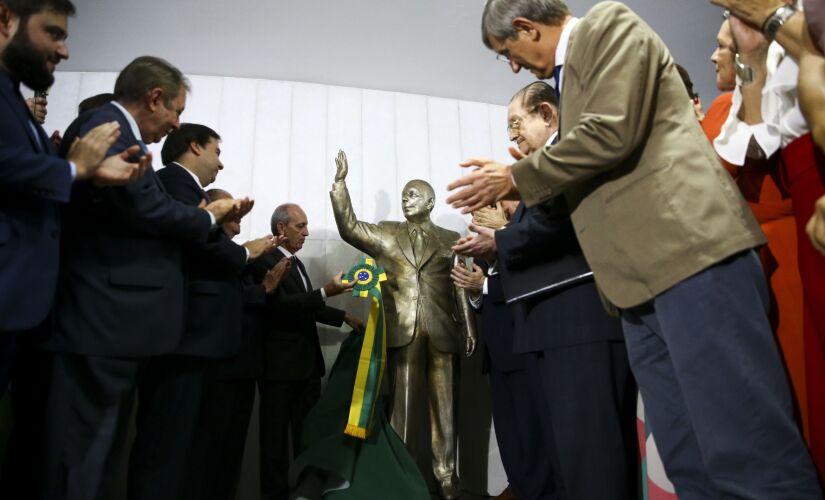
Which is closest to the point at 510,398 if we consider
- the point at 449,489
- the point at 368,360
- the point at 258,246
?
the point at 368,360

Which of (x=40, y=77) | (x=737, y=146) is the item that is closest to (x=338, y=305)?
(x=40, y=77)

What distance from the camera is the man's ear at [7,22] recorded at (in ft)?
5.14

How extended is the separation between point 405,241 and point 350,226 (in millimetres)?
355

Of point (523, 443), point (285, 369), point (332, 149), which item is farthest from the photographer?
point (332, 149)

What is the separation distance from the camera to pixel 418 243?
3.73m

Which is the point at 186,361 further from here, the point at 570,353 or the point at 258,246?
the point at 570,353

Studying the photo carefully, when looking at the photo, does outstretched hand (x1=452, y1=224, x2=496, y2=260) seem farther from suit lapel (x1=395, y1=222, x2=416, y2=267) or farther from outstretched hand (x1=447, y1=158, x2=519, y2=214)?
suit lapel (x1=395, y1=222, x2=416, y2=267)

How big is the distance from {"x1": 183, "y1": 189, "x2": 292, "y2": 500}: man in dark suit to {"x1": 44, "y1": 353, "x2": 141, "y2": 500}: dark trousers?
0.88 m

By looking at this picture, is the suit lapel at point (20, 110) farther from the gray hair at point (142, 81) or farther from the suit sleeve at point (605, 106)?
the suit sleeve at point (605, 106)

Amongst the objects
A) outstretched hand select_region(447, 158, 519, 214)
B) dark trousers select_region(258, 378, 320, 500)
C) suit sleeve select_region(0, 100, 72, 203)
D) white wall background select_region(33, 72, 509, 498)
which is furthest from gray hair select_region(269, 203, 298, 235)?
outstretched hand select_region(447, 158, 519, 214)

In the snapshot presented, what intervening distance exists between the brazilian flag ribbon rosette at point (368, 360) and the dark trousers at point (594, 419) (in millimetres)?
1217

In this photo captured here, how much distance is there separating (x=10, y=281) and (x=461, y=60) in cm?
353

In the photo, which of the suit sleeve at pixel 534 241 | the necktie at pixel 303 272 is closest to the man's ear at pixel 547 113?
the suit sleeve at pixel 534 241

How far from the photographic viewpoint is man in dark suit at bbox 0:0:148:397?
4.50 ft
